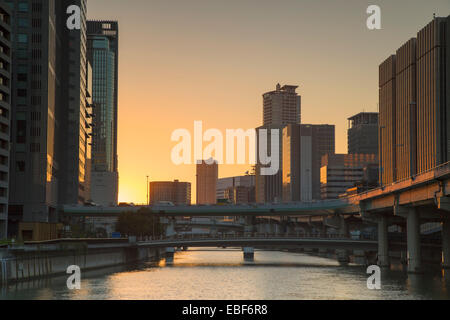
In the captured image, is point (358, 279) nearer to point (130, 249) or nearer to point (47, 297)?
point (47, 297)

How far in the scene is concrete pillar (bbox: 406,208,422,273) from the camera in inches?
4382

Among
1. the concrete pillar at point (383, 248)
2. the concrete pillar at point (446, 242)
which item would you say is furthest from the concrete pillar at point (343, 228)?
the concrete pillar at point (446, 242)

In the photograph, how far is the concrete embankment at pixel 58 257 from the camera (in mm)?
91312

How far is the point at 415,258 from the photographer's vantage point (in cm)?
11175

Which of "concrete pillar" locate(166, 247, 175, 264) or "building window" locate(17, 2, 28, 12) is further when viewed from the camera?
"building window" locate(17, 2, 28, 12)

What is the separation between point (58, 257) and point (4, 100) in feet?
149

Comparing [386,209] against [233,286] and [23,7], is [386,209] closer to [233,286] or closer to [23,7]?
[233,286]

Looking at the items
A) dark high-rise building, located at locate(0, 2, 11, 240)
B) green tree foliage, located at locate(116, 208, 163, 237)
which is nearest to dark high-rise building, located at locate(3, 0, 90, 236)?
dark high-rise building, located at locate(0, 2, 11, 240)

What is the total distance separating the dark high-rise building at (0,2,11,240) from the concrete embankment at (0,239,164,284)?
852 inches

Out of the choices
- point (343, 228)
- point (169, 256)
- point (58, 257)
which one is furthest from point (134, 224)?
point (58, 257)

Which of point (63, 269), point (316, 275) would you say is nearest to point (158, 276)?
point (63, 269)
